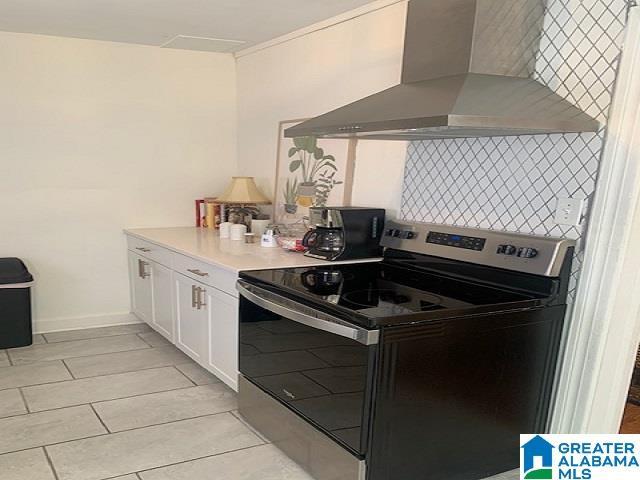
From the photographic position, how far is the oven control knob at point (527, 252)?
206 centimetres

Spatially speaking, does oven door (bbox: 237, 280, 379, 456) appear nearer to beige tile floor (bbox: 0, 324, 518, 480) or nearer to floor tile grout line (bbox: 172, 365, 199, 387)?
beige tile floor (bbox: 0, 324, 518, 480)

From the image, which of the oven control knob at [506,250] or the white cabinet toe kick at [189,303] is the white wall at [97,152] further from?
the oven control knob at [506,250]

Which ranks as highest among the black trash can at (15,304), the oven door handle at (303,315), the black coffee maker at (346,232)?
the black coffee maker at (346,232)

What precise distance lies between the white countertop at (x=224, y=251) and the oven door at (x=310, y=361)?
0.82ft

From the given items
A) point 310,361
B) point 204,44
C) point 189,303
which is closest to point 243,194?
point 189,303

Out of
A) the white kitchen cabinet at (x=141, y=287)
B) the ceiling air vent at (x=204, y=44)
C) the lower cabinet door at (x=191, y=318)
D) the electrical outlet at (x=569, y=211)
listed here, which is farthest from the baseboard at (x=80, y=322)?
the electrical outlet at (x=569, y=211)

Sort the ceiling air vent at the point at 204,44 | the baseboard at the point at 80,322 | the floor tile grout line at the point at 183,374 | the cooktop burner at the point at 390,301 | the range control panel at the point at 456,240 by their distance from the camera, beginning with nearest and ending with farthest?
1. the cooktop burner at the point at 390,301
2. the range control panel at the point at 456,240
3. the floor tile grout line at the point at 183,374
4. the ceiling air vent at the point at 204,44
5. the baseboard at the point at 80,322

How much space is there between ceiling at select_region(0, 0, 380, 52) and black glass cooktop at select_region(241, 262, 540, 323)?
1422mm

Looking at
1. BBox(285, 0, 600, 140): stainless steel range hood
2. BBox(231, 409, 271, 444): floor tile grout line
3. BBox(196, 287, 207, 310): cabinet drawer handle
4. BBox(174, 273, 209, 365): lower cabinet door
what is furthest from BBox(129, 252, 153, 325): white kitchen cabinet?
BBox(285, 0, 600, 140): stainless steel range hood

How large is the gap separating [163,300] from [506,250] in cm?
221

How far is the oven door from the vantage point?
5.84 ft

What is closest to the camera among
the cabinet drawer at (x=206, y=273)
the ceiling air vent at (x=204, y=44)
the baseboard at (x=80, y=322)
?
the cabinet drawer at (x=206, y=273)

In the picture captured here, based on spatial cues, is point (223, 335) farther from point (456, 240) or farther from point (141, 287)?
point (141, 287)

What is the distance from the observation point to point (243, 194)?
12.1 feet
